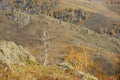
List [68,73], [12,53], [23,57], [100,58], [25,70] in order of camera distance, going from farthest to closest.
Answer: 1. [100,58]
2. [23,57]
3. [12,53]
4. [68,73]
5. [25,70]

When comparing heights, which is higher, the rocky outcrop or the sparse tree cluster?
the rocky outcrop

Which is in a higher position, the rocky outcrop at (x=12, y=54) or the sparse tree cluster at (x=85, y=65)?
the rocky outcrop at (x=12, y=54)

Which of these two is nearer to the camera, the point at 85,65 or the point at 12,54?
the point at 12,54

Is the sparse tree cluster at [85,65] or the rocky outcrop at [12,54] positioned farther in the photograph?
the sparse tree cluster at [85,65]

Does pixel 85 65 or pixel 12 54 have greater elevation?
pixel 12 54

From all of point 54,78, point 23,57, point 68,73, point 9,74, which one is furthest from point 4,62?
point 23,57

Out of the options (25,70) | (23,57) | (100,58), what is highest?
(25,70)

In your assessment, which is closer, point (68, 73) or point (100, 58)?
point (68, 73)

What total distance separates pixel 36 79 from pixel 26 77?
19.2 inches

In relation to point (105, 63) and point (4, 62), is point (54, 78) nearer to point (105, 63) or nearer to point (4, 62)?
point (4, 62)

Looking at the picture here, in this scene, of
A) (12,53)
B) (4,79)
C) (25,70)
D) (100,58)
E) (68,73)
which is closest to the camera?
(4,79)

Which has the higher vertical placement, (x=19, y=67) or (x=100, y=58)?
(x=19, y=67)

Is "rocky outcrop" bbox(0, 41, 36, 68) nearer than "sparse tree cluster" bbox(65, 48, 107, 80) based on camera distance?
Yes

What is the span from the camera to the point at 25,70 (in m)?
14.0
